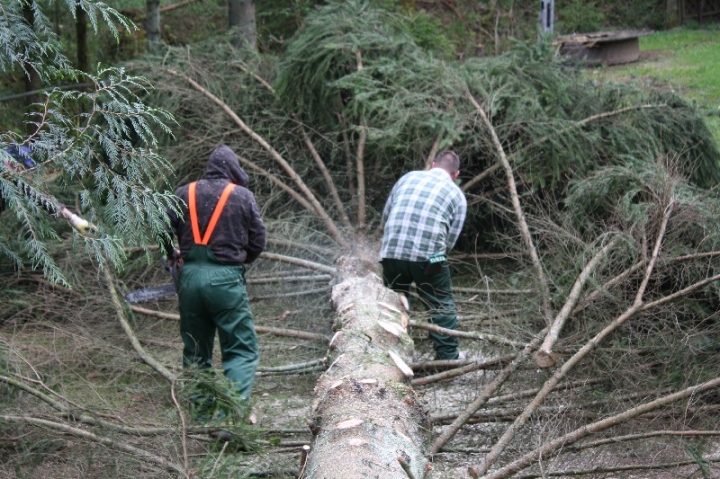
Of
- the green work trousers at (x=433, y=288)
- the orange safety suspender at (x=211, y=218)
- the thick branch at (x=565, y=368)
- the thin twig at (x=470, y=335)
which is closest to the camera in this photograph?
the thick branch at (x=565, y=368)

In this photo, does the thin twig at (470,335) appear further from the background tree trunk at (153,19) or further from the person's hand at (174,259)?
the background tree trunk at (153,19)

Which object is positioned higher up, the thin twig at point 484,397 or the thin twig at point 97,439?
the thin twig at point 97,439

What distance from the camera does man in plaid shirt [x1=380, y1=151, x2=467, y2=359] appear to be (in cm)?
593

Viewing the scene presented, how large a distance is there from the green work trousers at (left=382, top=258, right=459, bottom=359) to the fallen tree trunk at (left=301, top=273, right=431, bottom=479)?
383 millimetres

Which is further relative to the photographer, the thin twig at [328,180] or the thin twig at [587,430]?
the thin twig at [328,180]

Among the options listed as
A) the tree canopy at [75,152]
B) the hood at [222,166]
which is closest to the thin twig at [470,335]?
the hood at [222,166]

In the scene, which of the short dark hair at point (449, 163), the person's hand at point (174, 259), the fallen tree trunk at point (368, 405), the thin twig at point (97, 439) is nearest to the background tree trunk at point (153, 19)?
the short dark hair at point (449, 163)

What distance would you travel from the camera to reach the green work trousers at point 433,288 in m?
5.67

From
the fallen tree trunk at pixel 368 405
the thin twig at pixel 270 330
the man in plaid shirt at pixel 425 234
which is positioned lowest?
the thin twig at pixel 270 330

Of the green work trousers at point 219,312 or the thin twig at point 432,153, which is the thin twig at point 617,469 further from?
the thin twig at point 432,153

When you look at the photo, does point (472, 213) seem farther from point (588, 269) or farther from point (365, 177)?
point (588, 269)

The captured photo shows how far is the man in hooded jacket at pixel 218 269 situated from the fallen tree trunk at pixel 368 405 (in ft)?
2.03

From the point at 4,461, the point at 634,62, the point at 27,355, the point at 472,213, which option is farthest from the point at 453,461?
Result: the point at 634,62

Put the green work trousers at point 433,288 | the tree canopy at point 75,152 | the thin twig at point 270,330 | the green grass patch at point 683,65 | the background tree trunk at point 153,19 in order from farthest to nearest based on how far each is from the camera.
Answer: the green grass patch at point 683,65, the background tree trunk at point 153,19, the thin twig at point 270,330, the green work trousers at point 433,288, the tree canopy at point 75,152
